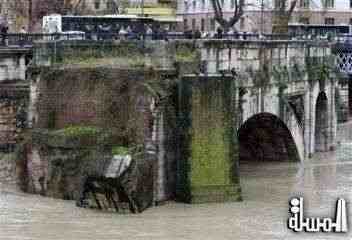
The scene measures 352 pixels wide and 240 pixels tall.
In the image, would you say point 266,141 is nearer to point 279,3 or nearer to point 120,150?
point 120,150

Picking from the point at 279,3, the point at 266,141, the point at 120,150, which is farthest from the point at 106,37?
the point at 279,3

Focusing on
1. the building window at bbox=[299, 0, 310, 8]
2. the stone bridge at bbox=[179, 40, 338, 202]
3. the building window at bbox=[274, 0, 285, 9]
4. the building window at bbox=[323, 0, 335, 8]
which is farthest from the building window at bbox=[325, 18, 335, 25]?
the stone bridge at bbox=[179, 40, 338, 202]

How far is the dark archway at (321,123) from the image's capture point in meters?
52.6

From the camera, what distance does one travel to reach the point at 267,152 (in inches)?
1903

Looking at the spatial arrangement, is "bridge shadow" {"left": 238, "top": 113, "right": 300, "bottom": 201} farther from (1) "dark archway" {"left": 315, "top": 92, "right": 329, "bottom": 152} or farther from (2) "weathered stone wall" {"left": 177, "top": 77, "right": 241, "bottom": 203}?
(2) "weathered stone wall" {"left": 177, "top": 77, "right": 241, "bottom": 203}

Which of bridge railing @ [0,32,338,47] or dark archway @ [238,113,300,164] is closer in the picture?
bridge railing @ [0,32,338,47]

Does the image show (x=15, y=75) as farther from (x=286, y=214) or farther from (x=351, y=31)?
(x=351, y=31)

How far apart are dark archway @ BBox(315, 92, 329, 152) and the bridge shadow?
497 cm

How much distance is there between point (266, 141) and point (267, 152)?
0.53 m

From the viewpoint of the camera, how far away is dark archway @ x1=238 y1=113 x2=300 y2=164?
46.6m

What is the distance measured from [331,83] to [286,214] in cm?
2043

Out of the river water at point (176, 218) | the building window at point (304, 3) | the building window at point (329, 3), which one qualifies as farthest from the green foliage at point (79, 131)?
the building window at point (329, 3)

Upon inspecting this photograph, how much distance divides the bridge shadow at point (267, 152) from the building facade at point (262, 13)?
46.3 m

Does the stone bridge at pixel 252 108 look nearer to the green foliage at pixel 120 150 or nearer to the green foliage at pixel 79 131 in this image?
the green foliage at pixel 120 150
